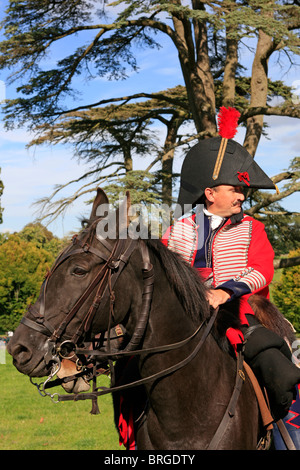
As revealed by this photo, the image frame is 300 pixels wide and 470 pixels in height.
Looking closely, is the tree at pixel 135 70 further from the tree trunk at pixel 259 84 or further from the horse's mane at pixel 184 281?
the horse's mane at pixel 184 281

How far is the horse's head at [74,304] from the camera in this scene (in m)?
2.62

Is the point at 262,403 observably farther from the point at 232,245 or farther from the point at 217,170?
the point at 217,170

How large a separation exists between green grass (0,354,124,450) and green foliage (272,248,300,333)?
8.47m

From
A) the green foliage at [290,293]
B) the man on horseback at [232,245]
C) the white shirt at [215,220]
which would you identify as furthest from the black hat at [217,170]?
the green foliage at [290,293]

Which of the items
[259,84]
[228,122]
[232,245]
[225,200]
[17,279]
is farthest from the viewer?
[17,279]

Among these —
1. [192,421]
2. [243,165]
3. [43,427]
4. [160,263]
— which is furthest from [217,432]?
[43,427]

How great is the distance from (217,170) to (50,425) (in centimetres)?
636

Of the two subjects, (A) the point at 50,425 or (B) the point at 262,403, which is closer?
(B) the point at 262,403

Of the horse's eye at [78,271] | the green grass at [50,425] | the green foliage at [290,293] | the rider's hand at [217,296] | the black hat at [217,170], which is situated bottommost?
the green grass at [50,425]

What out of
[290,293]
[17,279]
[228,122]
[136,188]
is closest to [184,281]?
[228,122]

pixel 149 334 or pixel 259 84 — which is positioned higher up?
pixel 259 84

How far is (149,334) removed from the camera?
2818mm
